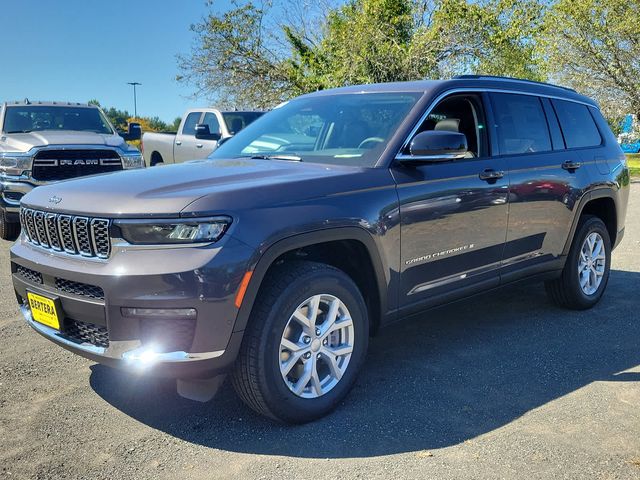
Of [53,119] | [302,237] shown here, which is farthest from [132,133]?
[302,237]

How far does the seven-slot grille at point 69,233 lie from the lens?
10.2 ft

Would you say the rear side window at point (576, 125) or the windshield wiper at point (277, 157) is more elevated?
the rear side window at point (576, 125)

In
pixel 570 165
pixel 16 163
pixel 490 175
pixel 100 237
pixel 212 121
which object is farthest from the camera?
pixel 212 121

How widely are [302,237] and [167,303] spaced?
2.49 ft

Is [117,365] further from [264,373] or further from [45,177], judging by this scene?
[45,177]

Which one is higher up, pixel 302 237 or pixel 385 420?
pixel 302 237

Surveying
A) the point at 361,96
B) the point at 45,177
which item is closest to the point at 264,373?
the point at 361,96

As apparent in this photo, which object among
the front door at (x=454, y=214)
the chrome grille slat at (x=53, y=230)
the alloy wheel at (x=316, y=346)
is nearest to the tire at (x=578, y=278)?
the front door at (x=454, y=214)

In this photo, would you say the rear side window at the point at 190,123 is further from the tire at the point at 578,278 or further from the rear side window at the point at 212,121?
the tire at the point at 578,278

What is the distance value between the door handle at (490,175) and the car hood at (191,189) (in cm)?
106

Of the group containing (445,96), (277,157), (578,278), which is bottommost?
(578,278)

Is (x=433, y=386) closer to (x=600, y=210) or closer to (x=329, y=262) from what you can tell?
(x=329, y=262)

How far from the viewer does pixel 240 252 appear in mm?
2971

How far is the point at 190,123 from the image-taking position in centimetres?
1334
